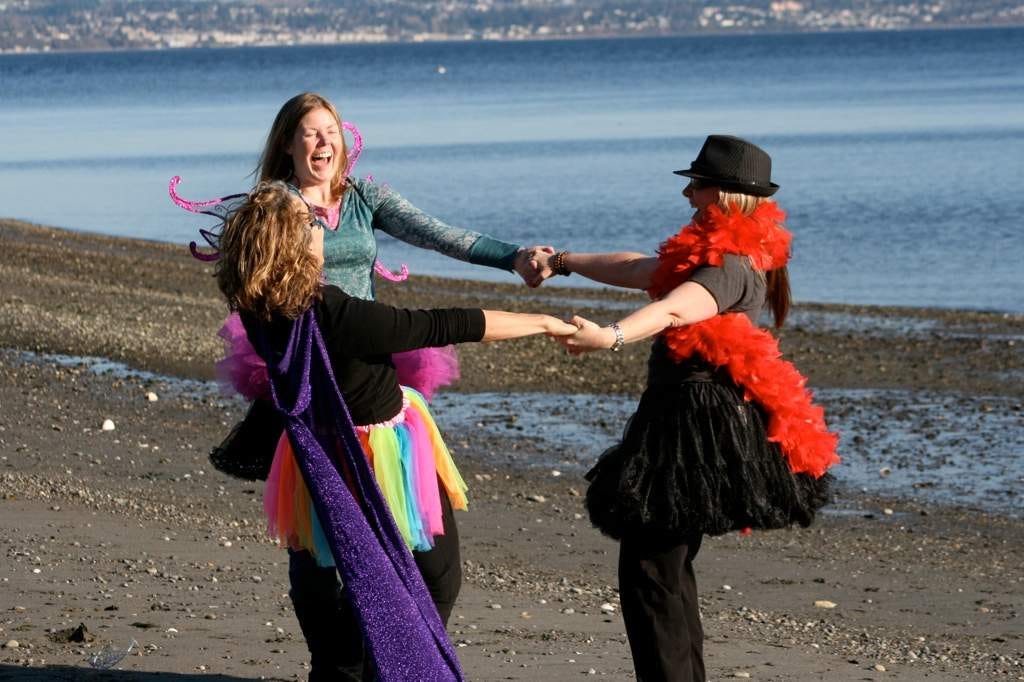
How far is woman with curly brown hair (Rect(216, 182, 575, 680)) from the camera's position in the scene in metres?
4.45

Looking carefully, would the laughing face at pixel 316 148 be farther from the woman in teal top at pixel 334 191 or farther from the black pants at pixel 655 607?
the black pants at pixel 655 607

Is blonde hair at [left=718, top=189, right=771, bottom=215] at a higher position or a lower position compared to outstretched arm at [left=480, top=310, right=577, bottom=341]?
higher

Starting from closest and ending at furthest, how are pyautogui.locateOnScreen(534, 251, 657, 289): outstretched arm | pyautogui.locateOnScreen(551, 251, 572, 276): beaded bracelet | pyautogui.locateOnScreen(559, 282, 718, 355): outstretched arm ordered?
1. pyautogui.locateOnScreen(559, 282, 718, 355): outstretched arm
2. pyautogui.locateOnScreen(534, 251, 657, 289): outstretched arm
3. pyautogui.locateOnScreen(551, 251, 572, 276): beaded bracelet

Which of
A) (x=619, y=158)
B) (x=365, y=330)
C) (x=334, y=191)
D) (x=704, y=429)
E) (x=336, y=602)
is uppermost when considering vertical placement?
(x=334, y=191)

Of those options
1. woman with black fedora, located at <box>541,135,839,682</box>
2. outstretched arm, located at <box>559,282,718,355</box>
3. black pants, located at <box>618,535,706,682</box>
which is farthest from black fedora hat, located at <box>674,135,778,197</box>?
black pants, located at <box>618,535,706,682</box>

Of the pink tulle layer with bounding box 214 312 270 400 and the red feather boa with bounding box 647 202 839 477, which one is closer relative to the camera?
the red feather boa with bounding box 647 202 839 477

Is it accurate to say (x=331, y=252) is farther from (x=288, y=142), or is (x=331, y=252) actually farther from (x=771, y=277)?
(x=771, y=277)

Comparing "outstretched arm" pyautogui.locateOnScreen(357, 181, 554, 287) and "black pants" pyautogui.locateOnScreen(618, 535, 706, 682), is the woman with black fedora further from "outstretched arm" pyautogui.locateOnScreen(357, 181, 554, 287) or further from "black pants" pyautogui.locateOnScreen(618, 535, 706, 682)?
"outstretched arm" pyautogui.locateOnScreen(357, 181, 554, 287)

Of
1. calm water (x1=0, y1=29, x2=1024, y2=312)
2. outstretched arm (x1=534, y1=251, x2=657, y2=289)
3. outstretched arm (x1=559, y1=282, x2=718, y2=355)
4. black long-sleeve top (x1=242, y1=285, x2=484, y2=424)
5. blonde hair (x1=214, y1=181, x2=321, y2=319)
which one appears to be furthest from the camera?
calm water (x1=0, y1=29, x2=1024, y2=312)

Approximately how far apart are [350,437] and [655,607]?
1.03 m

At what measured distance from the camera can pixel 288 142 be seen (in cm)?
494

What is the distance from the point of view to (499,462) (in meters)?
10.5

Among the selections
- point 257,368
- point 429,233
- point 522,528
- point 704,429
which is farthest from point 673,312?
point 522,528

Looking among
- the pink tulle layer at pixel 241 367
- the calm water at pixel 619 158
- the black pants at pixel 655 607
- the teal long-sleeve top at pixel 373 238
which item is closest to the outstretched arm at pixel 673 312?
the black pants at pixel 655 607
